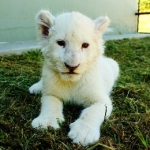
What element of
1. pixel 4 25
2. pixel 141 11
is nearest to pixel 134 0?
pixel 141 11

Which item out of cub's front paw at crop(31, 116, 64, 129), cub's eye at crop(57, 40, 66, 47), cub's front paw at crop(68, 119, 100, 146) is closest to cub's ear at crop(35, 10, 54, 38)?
cub's eye at crop(57, 40, 66, 47)

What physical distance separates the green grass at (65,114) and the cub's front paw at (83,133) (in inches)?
1.6

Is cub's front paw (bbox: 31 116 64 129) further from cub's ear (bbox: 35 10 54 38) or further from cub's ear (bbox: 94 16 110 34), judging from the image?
cub's ear (bbox: 94 16 110 34)

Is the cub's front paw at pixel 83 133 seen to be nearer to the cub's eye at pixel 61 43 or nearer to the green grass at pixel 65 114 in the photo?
the green grass at pixel 65 114

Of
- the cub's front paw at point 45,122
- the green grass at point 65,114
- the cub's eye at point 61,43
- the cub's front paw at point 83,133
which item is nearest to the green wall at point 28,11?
the green grass at point 65,114

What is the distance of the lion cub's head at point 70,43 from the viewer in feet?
8.78

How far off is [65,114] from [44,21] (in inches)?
33.7

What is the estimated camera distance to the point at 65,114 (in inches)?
115

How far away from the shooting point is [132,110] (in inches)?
121

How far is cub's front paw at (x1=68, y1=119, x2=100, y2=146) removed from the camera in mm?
2275

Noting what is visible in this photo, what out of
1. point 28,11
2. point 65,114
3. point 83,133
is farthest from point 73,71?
point 28,11

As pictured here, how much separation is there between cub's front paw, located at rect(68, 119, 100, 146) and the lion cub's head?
0.48 meters

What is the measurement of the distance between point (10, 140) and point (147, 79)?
257 centimetres

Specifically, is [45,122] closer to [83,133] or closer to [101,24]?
[83,133]
